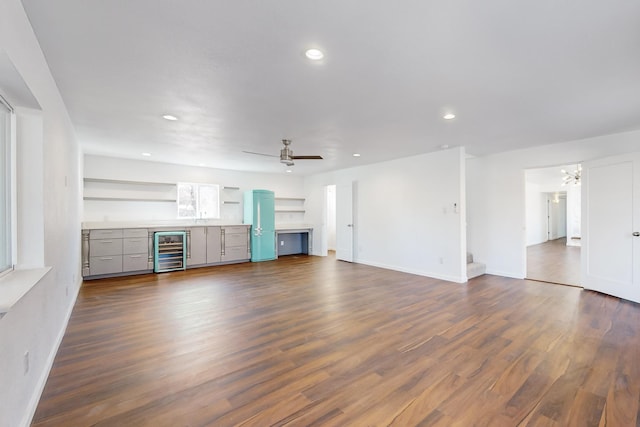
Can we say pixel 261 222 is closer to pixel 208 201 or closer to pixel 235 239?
pixel 235 239

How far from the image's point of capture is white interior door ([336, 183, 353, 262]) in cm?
746

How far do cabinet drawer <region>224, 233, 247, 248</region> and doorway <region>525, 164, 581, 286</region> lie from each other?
616cm

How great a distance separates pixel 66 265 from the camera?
3346 millimetres

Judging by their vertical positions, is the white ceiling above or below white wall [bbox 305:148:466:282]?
above

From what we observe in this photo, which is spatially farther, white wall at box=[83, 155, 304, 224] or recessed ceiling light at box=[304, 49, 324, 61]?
white wall at box=[83, 155, 304, 224]

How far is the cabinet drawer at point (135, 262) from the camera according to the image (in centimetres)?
570

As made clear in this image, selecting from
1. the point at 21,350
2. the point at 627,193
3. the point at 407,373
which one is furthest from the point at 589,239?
the point at 21,350

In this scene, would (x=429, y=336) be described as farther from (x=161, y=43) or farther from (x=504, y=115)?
(x=161, y=43)

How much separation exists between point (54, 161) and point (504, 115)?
473 cm

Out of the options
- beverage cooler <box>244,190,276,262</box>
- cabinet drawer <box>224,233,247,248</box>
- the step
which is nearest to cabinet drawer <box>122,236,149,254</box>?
cabinet drawer <box>224,233,247,248</box>

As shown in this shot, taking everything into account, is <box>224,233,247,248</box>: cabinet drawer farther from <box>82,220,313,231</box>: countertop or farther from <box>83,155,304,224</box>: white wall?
<box>83,155,304,224</box>: white wall

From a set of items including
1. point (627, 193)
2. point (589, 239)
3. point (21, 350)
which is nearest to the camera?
point (21, 350)

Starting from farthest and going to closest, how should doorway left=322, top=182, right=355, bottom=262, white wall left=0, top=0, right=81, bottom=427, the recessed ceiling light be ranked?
doorway left=322, top=182, right=355, bottom=262
the recessed ceiling light
white wall left=0, top=0, right=81, bottom=427

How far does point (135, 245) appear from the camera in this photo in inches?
228
